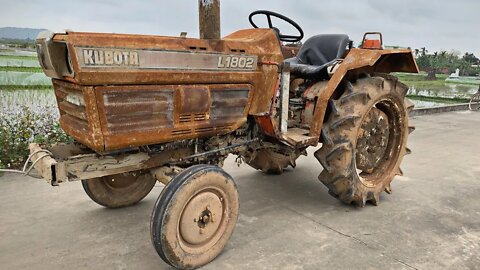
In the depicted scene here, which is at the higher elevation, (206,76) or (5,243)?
(206,76)

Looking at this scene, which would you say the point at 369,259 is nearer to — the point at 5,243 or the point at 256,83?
the point at 256,83

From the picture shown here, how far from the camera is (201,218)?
2.77 metres

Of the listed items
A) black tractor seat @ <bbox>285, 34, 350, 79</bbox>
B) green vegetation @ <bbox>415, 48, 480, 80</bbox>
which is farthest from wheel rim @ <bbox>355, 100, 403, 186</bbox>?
green vegetation @ <bbox>415, 48, 480, 80</bbox>

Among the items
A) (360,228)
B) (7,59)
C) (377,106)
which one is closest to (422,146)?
(377,106)

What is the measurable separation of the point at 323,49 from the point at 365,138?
110 centimetres

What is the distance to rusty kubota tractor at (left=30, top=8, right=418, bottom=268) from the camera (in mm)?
2426

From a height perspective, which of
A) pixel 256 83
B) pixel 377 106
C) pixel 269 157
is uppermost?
pixel 256 83

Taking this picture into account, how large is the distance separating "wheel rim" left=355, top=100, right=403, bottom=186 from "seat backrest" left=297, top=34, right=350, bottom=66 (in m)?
0.71

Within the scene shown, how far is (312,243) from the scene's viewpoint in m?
3.13

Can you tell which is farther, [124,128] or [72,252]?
[72,252]

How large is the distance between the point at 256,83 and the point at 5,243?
231 cm

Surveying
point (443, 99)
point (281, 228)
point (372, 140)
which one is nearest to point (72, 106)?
point (281, 228)

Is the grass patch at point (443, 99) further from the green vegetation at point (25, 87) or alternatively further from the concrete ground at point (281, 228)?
the green vegetation at point (25, 87)

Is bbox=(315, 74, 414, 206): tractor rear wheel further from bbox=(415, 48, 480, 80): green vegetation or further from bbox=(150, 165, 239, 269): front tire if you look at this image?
bbox=(415, 48, 480, 80): green vegetation
